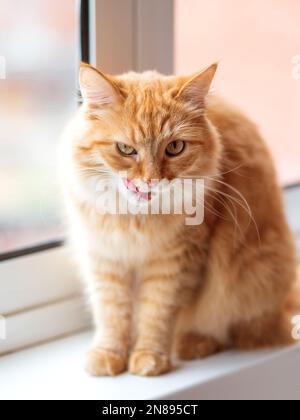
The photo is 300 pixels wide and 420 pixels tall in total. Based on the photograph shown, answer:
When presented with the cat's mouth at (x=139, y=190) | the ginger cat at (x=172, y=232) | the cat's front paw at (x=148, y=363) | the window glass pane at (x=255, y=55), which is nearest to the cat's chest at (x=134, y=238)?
the ginger cat at (x=172, y=232)

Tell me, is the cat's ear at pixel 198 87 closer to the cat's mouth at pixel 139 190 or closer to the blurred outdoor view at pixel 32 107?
the cat's mouth at pixel 139 190

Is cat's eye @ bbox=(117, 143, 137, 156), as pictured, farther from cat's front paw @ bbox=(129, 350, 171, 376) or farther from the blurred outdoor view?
cat's front paw @ bbox=(129, 350, 171, 376)

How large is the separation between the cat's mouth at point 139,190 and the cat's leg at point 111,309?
9.3 inches

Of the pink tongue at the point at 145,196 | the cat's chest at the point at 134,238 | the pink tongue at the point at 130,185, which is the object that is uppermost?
the pink tongue at the point at 130,185

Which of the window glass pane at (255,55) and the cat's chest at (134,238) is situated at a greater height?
the window glass pane at (255,55)

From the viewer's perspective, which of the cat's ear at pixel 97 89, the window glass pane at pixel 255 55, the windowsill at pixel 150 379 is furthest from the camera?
the window glass pane at pixel 255 55

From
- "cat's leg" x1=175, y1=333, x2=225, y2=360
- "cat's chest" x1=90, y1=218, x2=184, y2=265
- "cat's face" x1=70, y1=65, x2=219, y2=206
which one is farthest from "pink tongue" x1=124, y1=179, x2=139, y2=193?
"cat's leg" x1=175, y1=333, x2=225, y2=360

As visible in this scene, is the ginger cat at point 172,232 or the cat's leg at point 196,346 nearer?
the ginger cat at point 172,232

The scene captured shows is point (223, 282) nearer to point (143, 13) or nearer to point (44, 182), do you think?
point (44, 182)

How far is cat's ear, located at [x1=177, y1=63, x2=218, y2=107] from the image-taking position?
130cm

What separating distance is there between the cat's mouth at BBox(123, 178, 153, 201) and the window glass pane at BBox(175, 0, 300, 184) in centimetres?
54

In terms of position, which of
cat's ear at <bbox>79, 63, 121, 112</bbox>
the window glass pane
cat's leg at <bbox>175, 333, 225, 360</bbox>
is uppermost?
the window glass pane

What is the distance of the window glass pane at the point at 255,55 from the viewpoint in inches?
70.3
